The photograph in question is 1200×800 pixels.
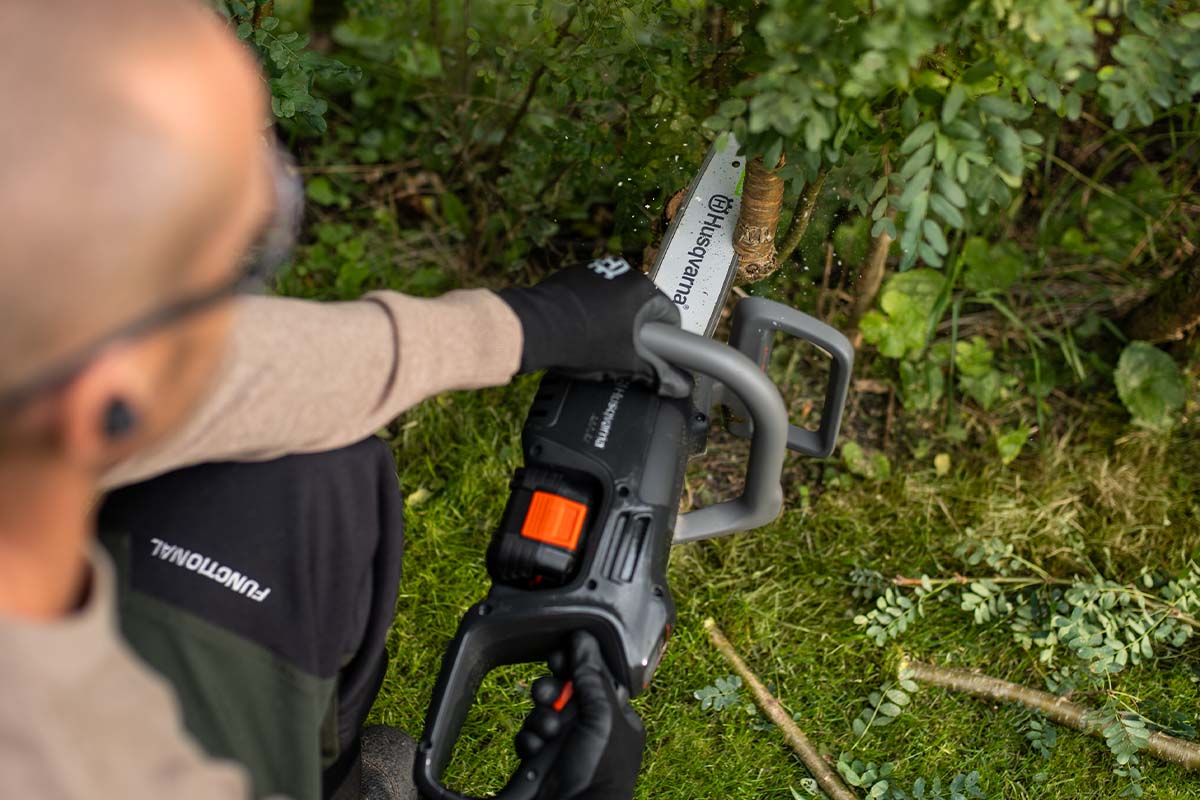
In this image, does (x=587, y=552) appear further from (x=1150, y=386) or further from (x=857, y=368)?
(x=1150, y=386)

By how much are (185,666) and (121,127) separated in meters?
0.77

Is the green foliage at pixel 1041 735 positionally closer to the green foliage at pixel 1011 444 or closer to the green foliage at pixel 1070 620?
the green foliage at pixel 1070 620

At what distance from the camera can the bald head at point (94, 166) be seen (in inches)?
28.7

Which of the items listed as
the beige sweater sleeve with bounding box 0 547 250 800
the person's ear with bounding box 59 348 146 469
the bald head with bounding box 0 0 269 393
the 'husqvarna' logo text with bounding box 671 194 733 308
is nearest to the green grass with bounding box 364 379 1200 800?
the 'husqvarna' logo text with bounding box 671 194 733 308

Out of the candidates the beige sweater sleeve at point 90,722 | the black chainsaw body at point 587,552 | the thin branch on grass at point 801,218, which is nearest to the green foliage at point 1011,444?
the thin branch on grass at point 801,218

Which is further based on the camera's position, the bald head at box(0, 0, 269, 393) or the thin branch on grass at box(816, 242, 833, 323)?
the thin branch on grass at box(816, 242, 833, 323)

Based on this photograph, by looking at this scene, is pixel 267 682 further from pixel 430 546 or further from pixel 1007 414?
pixel 1007 414

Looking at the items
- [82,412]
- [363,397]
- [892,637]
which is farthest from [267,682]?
[892,637]

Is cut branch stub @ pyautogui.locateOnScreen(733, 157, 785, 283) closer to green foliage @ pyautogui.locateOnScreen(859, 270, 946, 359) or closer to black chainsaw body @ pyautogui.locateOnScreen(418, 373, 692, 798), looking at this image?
black chainsaw body @ pyautogui.locateOnScreen(418, 373, 692, 798)

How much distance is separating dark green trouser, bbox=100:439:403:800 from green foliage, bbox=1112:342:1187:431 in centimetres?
204

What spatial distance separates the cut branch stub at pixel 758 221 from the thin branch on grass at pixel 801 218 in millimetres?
82

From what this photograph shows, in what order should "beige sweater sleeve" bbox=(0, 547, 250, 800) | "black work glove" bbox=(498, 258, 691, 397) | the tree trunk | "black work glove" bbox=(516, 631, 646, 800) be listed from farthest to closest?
the tree trunk < "black work glove" bbox=(498, 258, 691, 397) < "black work glove" bbox=(516, 631, 646, 800) < "beige sweater sleeve" bbox=(0, 547, 250, 800)

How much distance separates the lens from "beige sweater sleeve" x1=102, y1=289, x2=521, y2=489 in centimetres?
129

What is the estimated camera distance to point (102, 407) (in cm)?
81
